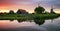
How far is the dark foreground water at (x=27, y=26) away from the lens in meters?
3.90

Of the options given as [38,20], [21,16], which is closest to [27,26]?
[21,16]

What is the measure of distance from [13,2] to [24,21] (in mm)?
675

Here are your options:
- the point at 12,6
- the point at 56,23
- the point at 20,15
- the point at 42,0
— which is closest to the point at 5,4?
the point at 12,6

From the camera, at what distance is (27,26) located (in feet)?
13.5

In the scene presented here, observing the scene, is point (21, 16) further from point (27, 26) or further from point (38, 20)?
point (38, 20)

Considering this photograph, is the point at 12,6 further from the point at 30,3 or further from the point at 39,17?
the point at 39,17

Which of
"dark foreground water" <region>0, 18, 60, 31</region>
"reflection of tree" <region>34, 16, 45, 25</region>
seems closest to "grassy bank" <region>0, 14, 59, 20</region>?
"reflection of tree" <region>34, 16, 45, 25</region>

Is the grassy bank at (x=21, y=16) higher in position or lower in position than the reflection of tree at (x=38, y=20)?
higher

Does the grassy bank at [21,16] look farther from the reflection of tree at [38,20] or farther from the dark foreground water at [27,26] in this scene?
the dark foreground water at [27,26]

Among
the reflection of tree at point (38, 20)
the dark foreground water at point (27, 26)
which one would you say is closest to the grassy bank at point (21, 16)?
the reflection of tree at point (38, 20)

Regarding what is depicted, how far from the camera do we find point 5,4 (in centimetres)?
433

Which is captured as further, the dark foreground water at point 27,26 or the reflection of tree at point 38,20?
Result: the reflection of tree at point 38,20

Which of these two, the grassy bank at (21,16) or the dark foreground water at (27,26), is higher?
the grassy bank at (21,16)

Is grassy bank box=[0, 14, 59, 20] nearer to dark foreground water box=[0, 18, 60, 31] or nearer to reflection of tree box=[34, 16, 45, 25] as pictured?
reflection of tree box=[34, 16, 45, 25]
